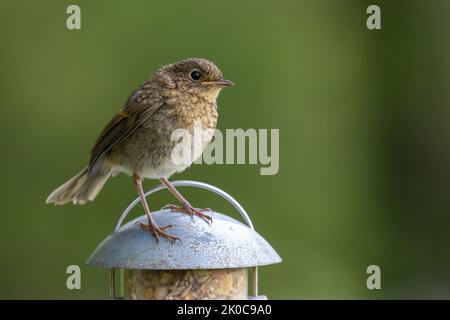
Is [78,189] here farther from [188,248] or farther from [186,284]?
[188,248]

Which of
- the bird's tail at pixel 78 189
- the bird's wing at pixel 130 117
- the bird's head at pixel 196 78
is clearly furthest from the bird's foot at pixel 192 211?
the bird's tail at pixel 78 189

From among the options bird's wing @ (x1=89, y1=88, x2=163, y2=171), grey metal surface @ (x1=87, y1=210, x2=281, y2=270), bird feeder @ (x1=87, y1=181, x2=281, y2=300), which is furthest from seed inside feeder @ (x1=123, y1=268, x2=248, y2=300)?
bird's wing @ (x1=89, y1=88, x2=163, y2=171)

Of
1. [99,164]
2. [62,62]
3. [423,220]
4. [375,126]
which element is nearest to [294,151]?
[375,126]

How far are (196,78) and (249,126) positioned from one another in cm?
295

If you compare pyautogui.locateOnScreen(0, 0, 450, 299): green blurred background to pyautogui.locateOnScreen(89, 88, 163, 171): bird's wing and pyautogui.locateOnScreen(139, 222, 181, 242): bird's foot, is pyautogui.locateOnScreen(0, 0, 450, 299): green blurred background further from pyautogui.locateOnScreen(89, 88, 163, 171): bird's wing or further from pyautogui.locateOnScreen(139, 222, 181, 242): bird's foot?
pyautogui.locateOnScreen(139, 222, 181, 242): bird's foot

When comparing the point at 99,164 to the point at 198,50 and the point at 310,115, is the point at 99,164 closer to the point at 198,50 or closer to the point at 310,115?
the point at 198,50

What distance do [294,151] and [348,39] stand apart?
1660 mm

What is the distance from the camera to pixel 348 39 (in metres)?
8.86

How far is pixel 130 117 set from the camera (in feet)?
15.1

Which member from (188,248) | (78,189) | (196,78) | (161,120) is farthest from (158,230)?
(78,189)

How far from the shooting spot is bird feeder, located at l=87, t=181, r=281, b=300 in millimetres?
3740

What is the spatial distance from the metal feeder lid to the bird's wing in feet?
2.14

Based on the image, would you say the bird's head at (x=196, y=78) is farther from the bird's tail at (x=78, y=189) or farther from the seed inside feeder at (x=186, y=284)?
the seed inside feeder at (x=186, y=284)

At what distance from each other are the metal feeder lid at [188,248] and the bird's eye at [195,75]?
0.84 m
